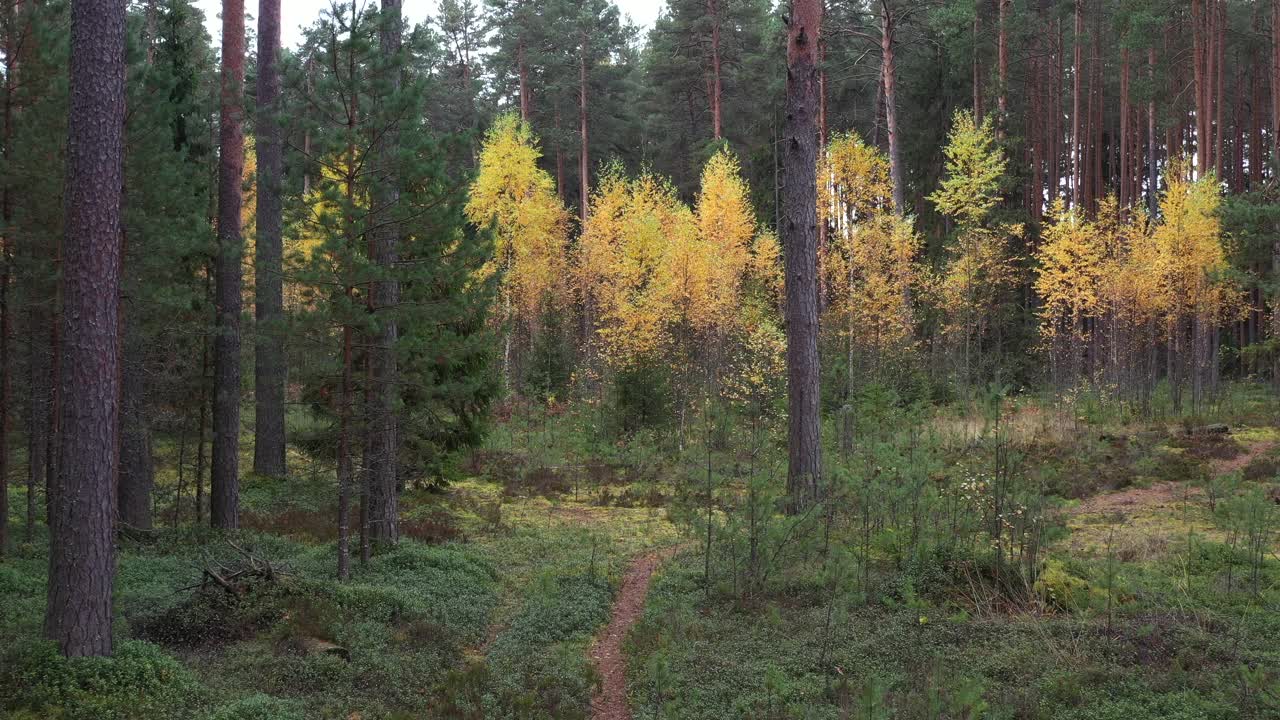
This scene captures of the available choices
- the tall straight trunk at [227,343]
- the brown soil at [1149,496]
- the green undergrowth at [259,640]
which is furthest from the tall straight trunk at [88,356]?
the brown soil at [1149,496]

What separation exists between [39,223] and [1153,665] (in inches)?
467

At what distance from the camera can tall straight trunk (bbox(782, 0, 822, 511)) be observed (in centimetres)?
1066

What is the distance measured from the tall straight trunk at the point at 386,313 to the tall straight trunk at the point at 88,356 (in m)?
3.03

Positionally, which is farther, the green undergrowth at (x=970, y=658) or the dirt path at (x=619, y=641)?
the dirt path at (x=619, y=641)

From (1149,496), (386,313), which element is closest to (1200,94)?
(1149,496)

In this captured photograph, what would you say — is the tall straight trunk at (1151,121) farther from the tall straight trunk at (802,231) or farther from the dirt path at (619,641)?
the dirt path at (619,641)

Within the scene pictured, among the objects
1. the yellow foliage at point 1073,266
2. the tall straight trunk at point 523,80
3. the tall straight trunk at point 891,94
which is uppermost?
the tall straight trunk at point 523,80

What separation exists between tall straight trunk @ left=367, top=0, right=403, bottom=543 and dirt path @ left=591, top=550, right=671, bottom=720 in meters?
3.16

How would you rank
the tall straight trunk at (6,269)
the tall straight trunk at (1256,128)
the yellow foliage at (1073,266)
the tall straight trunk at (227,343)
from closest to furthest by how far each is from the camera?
the tall straight trunk at (6,269), the tall straight trunk at (227,343), the yellow foliage at (1073,266), the tall straight trunk at (1256,128)

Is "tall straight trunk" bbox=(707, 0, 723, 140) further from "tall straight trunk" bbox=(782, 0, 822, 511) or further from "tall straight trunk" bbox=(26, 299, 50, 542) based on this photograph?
"tall straight trunk" bbox=(26, 299, 50, 542)

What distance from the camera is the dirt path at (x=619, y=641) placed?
20.6 feet

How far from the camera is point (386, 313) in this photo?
9141mm

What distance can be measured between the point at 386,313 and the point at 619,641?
4289 millimetres

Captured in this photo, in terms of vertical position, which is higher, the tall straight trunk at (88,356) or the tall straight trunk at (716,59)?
the tall straight trunk at (716,59)
